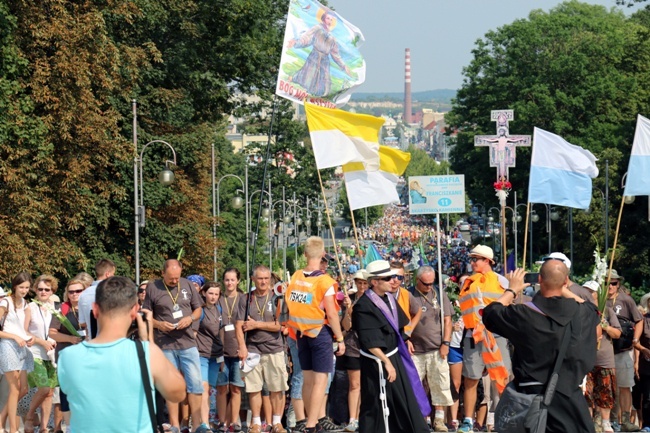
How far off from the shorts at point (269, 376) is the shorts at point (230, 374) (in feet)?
1.64

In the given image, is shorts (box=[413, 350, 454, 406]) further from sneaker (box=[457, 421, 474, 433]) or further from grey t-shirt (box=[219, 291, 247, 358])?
grey t-shirt (box=[219, 291, 247, 358])

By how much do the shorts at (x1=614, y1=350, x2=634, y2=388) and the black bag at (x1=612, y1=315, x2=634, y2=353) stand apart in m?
0.13

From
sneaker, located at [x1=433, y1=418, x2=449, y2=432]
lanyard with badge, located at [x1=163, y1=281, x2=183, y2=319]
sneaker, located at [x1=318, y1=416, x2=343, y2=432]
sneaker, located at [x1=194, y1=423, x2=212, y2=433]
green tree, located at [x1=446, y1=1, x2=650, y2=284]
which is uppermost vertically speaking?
green tree, located at [x1=446, y1=1, x2=650, y2=284]

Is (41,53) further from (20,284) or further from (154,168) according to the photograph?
(20,284)

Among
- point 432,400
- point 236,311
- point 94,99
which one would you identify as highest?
point 94,99

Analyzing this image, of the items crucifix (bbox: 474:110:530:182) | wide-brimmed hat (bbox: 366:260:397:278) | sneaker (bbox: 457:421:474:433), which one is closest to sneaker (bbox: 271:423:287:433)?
sneaker (bbox: 457:421:474:433)

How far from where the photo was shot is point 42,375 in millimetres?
13352

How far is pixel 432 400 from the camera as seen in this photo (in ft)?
46.6

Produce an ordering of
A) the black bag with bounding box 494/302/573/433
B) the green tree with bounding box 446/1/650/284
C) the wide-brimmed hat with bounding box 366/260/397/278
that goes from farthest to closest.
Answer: the green tree with bounding box 446/1/650/284 < the wide-brimmed hat with bounding box 366/260/397/278 < the black bag with bounding box 494/302/573/433

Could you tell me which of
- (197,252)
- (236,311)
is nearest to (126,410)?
(236,311)

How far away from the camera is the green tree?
217 ft

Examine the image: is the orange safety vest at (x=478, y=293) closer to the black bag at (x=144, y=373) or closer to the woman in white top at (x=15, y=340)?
Answer: the woman in white top at (x=15, y=340)

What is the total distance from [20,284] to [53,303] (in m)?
0.44

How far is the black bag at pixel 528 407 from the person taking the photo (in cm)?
816
